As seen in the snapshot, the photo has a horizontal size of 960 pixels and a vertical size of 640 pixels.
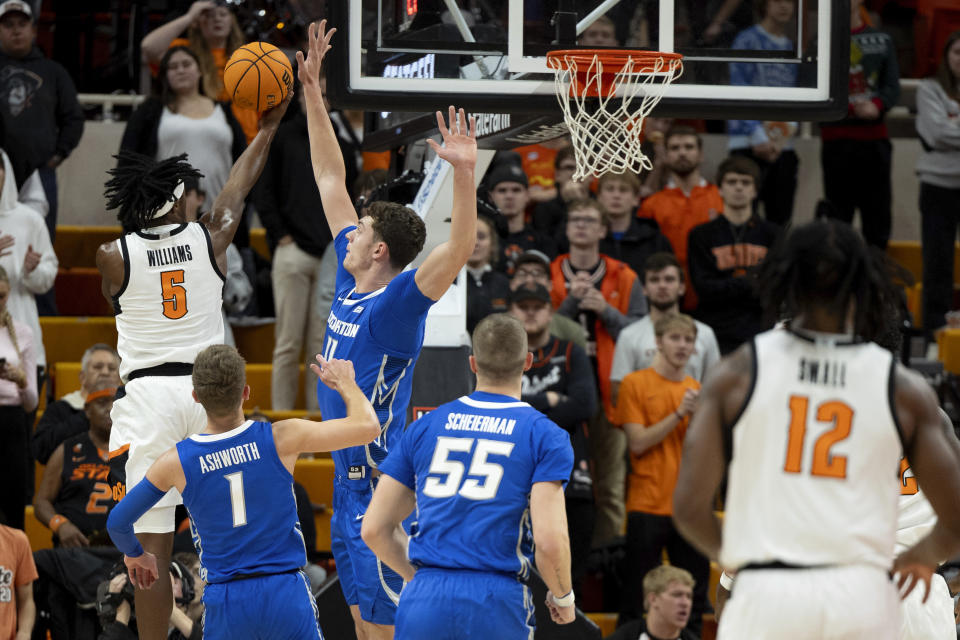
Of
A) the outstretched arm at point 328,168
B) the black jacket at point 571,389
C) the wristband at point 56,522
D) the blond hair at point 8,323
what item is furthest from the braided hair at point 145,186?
the black jacket at point 571,389

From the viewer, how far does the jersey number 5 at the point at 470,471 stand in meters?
5.06

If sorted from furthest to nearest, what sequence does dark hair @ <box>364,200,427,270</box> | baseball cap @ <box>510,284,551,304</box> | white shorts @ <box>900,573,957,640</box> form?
baseball cap @ <box>510,284,551,304</box> < dark hair @ <box>364,200,427,270</box> < white shorts @ <box>900,573,957,640</box>

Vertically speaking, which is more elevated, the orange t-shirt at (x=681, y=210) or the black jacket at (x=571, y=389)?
the orange t-shirt at (x=681, y=210)

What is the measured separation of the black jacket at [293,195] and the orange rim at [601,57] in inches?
174

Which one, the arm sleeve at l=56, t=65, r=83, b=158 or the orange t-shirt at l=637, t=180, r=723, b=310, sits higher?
the arm sleeve at l=56, t=65, r=83, b=158

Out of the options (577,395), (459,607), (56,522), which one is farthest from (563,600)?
(56,522)

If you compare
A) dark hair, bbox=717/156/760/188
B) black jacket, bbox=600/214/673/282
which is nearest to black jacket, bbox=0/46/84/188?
black jacket, bbox=600/214/673/282

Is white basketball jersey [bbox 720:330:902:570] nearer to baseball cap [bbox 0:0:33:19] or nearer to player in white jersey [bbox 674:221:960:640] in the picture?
player in white jersey [bbox 674:221:960:640]

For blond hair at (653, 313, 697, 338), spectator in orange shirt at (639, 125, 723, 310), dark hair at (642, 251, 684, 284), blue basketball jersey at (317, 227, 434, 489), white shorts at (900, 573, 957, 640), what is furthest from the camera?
spectator in orange shirt at (639, 125, 723, 310)

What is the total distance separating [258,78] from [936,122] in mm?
6665

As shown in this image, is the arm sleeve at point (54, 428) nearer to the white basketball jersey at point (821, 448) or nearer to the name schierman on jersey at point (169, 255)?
the name schierman on jersey at point (169, 255)

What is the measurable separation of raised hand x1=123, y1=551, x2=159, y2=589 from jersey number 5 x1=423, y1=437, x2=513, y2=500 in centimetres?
164

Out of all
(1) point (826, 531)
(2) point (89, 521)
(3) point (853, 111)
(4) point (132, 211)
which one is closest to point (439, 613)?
(1) point (826, 531)

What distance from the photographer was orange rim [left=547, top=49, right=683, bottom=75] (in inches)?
250
